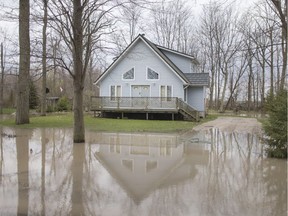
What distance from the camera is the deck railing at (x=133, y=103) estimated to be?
2610cm

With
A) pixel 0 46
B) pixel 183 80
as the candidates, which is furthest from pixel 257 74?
pixel 0 46

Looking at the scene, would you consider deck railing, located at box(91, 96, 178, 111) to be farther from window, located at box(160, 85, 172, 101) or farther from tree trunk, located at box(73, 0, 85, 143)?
tree trunk, located at box(73, 0, 85, 143)

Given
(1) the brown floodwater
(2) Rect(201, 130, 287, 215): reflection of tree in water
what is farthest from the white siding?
(2) Rect(201, 130, 287, 215): reflection of tree in water

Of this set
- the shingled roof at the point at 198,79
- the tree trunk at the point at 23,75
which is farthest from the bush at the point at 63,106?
the tree trunk at the point at 23,75

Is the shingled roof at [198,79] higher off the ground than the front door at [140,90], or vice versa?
the shingled roof at [198,79]

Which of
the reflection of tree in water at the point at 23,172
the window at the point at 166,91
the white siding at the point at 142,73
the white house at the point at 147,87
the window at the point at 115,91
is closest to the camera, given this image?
the reflection of tree in water at the point at 23,172

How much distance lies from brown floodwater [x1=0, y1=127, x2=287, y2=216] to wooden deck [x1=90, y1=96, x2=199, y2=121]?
1262cm

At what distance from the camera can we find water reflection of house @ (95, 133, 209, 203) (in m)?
7.26

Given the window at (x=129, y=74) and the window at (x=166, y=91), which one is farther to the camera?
the window at (x=129, y=74)

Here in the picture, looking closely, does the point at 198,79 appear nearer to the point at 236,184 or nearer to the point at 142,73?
the point at 142,73

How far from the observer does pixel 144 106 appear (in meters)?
26.5

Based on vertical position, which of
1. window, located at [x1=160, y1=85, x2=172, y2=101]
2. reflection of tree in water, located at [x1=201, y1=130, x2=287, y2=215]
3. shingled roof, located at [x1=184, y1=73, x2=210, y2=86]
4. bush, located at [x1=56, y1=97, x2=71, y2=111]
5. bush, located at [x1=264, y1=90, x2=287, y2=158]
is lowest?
reflection of tree in water, located at [x1=201, y1=130, x2=287, y2=215]

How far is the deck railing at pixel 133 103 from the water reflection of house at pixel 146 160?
35.5 feet

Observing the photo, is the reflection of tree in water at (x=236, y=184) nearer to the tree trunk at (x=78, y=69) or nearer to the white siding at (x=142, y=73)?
the tree trunk at (x=78, y=69)
